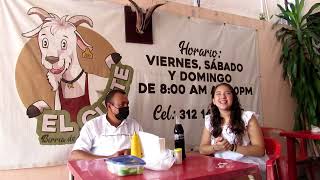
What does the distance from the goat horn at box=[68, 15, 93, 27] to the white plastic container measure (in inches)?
57.0

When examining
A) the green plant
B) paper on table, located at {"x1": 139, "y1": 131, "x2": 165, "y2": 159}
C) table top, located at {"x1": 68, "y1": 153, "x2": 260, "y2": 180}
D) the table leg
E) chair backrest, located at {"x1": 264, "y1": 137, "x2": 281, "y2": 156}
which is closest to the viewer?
table top, located at {"x1": 68, "y1": 153, "x2": 260, "y2": 180}

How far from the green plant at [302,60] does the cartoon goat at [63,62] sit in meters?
2.37

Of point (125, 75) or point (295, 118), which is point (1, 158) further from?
point (295, 118)

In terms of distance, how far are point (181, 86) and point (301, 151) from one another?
5.16 feet

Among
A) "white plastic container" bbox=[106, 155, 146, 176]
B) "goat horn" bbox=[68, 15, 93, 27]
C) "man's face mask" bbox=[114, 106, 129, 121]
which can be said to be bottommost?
"white plastic container" bbox=[106, 155, 146, 176]

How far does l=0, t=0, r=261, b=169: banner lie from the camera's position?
227 centimetres

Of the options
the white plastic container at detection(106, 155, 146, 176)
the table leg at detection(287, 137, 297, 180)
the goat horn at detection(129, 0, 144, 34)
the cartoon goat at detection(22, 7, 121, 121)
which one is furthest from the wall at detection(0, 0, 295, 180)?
the white plastic container at detection(106, 155, 146, 176)

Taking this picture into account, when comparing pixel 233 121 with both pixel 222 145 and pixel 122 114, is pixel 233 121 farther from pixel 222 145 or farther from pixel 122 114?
pixel 122 114

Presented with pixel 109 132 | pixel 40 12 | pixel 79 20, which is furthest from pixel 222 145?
pixel 40 12

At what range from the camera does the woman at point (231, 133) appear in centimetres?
215

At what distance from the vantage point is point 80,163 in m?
1.67

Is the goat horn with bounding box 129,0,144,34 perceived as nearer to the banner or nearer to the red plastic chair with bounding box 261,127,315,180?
the banner

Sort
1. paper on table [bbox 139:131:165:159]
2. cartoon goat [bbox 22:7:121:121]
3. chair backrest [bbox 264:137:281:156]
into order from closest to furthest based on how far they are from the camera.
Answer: paper on table [bbox 139:131:165:159] → chair backrest [bbox 264:137:281:156] → cartoon goat [bbox 22:7:121:121]

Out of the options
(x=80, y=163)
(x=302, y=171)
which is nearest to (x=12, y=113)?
(x=80, y=163)
